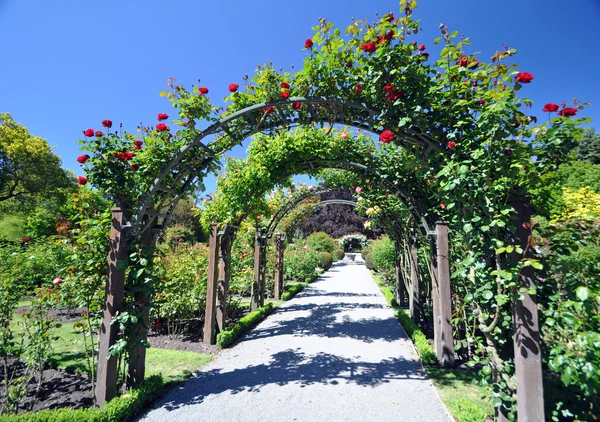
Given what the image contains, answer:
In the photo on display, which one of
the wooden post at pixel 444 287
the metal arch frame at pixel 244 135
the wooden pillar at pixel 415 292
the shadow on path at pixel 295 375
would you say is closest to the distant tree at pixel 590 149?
the wooden pillar at pixel 415 292

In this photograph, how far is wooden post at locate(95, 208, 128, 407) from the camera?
2.91 meters

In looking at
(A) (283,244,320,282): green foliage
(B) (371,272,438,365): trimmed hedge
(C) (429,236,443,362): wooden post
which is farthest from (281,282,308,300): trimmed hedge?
(C) (429,236,443,362): wooden post

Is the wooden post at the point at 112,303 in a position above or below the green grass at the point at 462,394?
above

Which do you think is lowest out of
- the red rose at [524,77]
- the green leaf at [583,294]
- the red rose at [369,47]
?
the green leaf at [583,294]

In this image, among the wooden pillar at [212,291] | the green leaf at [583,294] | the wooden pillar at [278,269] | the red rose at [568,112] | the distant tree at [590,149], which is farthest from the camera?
the distant tree at [590,149]

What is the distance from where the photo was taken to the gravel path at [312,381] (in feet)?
9.70

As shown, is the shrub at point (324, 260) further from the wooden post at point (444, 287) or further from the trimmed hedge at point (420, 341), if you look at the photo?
the wooden post at point (444, 287)

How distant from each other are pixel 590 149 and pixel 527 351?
30.8 m

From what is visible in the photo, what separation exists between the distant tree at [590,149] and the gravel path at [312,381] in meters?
22.7

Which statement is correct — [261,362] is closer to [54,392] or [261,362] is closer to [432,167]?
[54,392]

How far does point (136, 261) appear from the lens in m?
3.14

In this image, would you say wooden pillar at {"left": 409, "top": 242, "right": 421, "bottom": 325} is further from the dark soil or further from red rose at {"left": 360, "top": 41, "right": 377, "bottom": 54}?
the dark soil

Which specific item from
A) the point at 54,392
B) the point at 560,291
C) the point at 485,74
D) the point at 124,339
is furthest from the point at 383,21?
the point at 54,392

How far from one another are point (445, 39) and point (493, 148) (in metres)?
1.10
